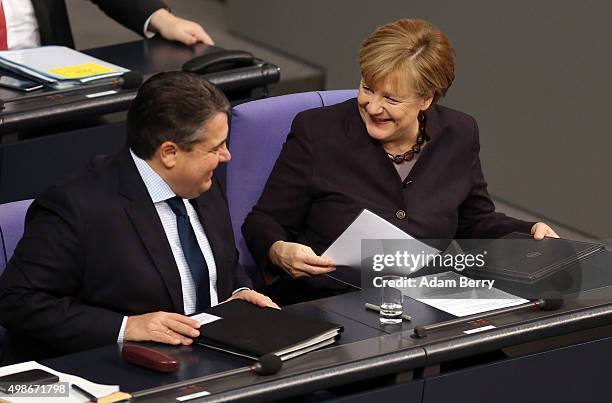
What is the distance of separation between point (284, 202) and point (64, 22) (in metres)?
1.53

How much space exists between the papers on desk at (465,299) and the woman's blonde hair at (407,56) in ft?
1.68

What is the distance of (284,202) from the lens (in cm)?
317

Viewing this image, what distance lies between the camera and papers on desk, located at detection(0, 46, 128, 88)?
383 centimetres

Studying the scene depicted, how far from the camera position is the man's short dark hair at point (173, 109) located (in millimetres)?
2668

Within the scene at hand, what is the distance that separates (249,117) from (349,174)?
1.08 ft

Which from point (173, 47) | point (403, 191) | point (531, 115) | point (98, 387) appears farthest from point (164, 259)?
point (531, 115)

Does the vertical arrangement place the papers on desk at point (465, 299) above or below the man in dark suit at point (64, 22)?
below

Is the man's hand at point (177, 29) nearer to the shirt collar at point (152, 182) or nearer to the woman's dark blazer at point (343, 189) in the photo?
the woman's dark blazer at point (343, 189)

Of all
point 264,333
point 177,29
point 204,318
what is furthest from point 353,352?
point 177,29

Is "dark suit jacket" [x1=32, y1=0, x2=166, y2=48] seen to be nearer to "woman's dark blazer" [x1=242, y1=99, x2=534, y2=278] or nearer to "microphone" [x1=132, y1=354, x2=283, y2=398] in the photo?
"woman's dark blazer" [x1=242, y1=99, x2=534, y2=278]

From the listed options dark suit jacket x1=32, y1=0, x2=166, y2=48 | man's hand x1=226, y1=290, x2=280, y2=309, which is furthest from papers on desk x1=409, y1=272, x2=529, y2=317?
dark suit jacket x1=32, y1=0, x2=166, y2=48

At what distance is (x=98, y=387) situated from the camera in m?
2.27

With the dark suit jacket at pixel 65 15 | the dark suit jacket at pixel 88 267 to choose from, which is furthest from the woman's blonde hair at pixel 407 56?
the dark suit jacket at pixel 65 15

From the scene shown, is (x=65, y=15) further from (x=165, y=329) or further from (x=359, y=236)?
(x=165, y=329)
